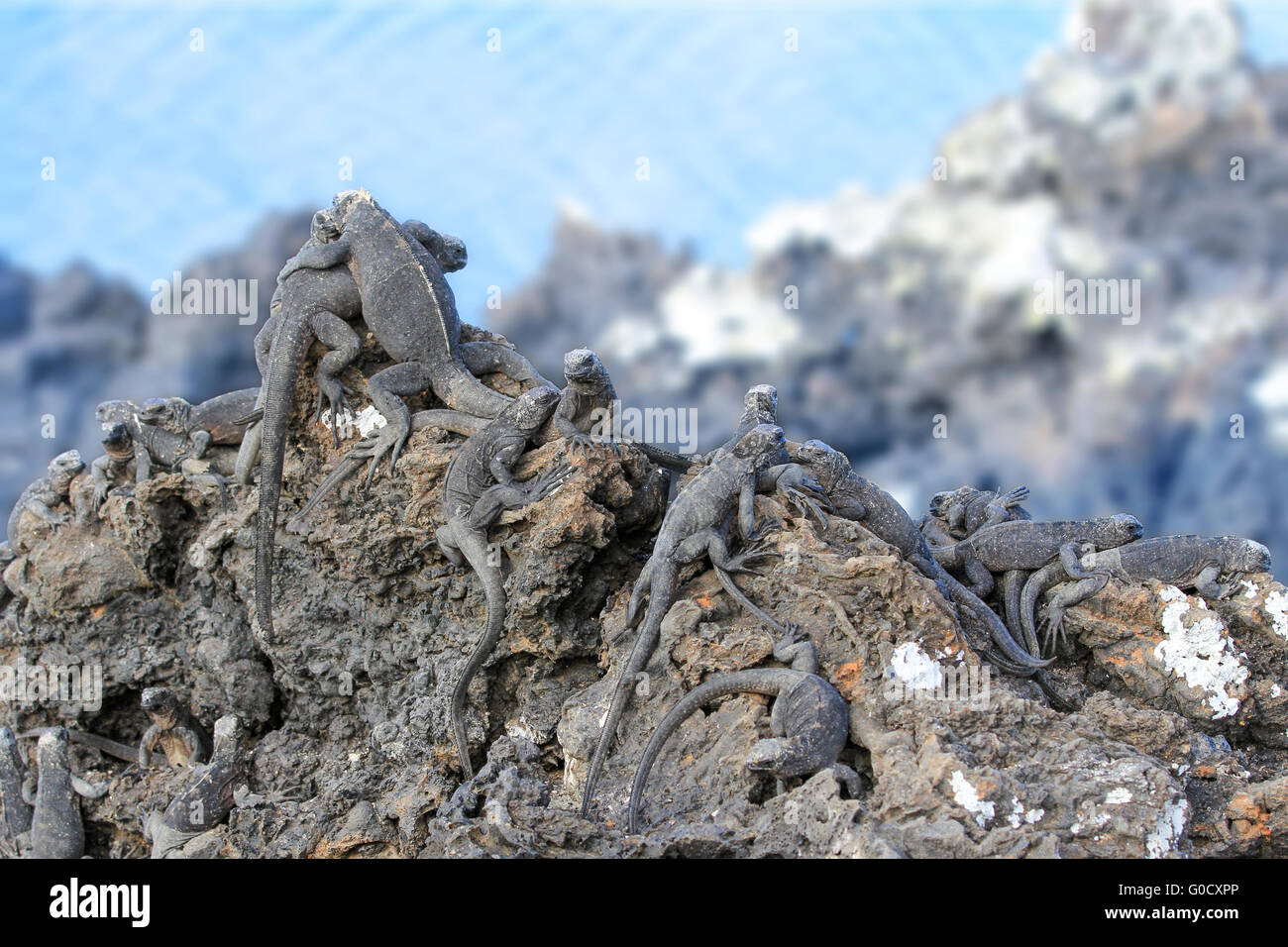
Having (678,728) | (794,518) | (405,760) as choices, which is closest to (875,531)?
(794,518)

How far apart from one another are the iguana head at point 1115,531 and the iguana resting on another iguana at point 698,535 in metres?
2.15

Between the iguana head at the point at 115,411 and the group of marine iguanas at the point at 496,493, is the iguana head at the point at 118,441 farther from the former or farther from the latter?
the iguana head at the point at 115,411

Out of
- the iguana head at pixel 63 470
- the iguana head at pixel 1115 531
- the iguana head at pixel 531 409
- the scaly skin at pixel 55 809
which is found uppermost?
the iguana head at pixel 531 409

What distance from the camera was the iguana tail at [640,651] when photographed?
6668 mm

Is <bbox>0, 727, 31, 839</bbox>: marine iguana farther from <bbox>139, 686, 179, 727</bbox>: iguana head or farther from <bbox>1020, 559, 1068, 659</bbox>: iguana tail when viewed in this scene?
<bbox>1020, 559, 1068, 659</bbox>: iguana tail

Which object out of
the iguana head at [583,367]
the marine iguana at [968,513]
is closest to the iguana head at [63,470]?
the iguana head at [583,367]

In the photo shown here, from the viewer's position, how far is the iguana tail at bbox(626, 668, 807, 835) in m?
6.58

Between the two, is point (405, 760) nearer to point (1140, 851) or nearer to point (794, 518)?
point (794, 518)

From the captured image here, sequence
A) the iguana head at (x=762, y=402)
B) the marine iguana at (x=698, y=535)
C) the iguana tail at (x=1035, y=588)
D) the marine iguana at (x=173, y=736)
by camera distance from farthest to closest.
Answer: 1. the marine iguana at (x=173, y=736)
2. the iguana head at (x=762, y=402)
3. the iguana tail at (x=1035, y=588)
4. the marine iguana at (x=698, y=535)

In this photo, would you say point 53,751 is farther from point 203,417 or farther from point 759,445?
point 759,445

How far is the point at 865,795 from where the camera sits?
6395 mm

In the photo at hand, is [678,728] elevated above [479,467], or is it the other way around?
[479,467]

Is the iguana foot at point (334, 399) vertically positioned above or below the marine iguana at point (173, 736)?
above
